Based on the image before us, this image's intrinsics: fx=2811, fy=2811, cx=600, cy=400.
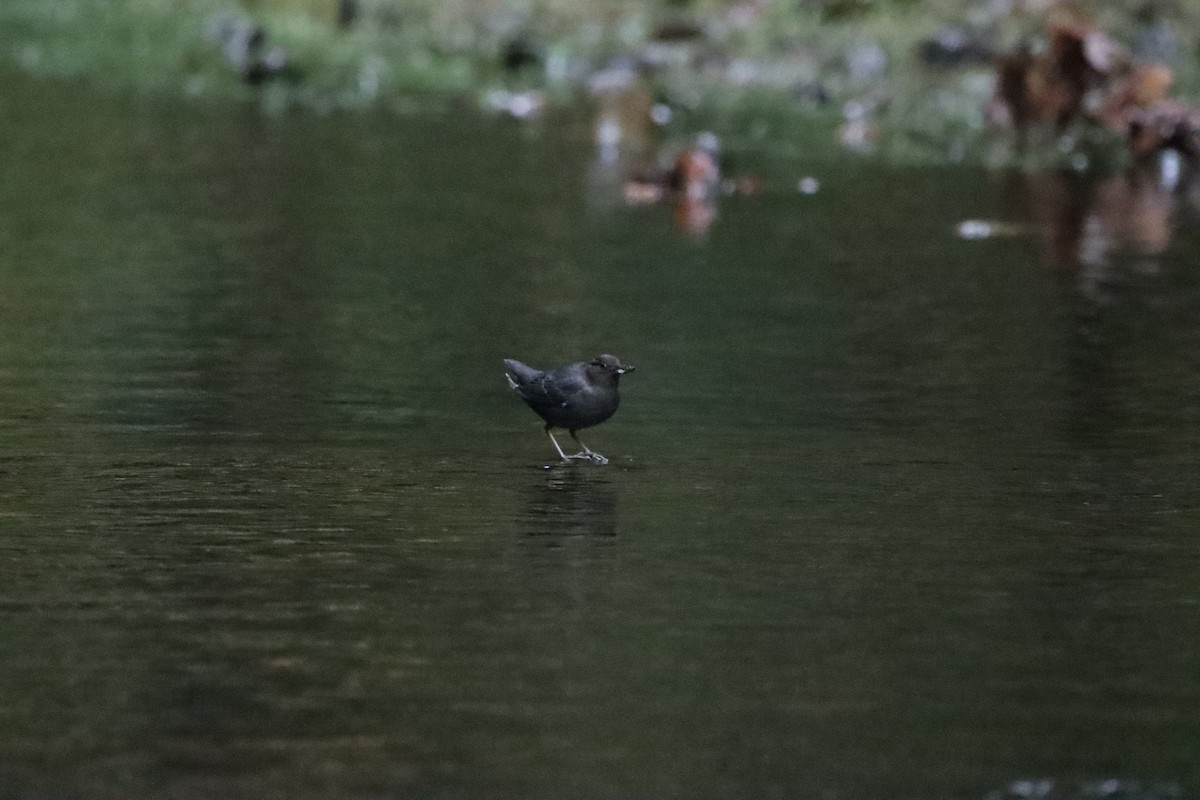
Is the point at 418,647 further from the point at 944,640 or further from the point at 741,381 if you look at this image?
the point at 741,381

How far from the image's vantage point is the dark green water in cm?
575

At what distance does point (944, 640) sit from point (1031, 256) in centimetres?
830

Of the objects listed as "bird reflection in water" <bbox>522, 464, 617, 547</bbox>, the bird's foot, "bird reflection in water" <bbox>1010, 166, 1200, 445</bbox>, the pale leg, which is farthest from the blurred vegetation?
"bird reflection in water" <bbox>522, 464, 617, 547</bbox>

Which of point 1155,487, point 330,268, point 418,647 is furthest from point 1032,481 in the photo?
point 330,268

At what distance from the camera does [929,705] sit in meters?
6.03

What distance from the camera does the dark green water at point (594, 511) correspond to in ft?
18.9

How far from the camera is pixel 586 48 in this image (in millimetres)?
26156

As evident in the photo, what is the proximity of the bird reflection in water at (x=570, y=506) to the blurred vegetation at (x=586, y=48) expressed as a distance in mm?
12422

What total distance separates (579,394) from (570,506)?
0.69 m

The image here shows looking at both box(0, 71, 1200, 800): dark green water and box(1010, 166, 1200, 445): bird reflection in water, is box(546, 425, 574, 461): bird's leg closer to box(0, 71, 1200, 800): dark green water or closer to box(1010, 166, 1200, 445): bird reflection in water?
box(0, 71, 1200, 800): dark green water

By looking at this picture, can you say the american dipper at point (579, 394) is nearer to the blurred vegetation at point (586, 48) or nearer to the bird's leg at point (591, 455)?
the bird's leg at point (591, 455)

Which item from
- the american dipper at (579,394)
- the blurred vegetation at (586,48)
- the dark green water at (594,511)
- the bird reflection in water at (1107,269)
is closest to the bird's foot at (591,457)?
A: the american dipper at (579,394)

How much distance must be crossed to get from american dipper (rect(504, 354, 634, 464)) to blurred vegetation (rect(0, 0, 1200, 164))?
39.7ft

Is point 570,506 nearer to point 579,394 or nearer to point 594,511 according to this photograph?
point 594,511
